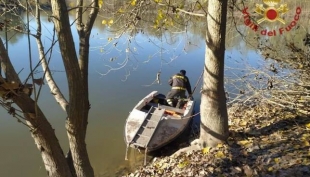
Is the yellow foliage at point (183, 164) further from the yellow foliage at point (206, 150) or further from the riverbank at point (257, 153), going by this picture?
the yellow foliage at point (206, 150)

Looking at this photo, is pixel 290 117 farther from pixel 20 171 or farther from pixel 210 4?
pixel 20 171

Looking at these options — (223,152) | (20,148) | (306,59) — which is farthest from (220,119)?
(20,148)

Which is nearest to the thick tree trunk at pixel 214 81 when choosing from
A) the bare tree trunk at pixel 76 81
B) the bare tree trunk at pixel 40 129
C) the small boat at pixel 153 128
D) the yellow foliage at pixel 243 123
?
the yellow foliage at pixel 243 123

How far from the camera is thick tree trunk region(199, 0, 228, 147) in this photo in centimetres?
504

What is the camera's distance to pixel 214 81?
5.37m

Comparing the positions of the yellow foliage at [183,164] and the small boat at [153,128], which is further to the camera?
the small boat at [153,128]

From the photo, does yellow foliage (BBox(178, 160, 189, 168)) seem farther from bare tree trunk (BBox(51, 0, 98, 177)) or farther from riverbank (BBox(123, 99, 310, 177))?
bare tree trunk (BBox(51, 0, 98, 177))

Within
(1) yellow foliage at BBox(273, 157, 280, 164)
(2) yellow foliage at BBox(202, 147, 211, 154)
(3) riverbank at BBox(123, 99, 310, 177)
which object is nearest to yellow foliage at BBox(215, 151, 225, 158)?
(3) riverbank at BBox(123, 99, 310, 177)

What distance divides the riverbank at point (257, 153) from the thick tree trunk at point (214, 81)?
0.27m

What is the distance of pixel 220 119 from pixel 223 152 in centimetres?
59

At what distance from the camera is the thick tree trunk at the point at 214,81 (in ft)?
16.5

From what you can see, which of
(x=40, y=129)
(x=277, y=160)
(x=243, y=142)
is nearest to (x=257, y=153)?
(x=277, y=160)

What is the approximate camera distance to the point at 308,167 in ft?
14.1

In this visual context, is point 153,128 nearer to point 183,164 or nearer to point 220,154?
point 183,164
